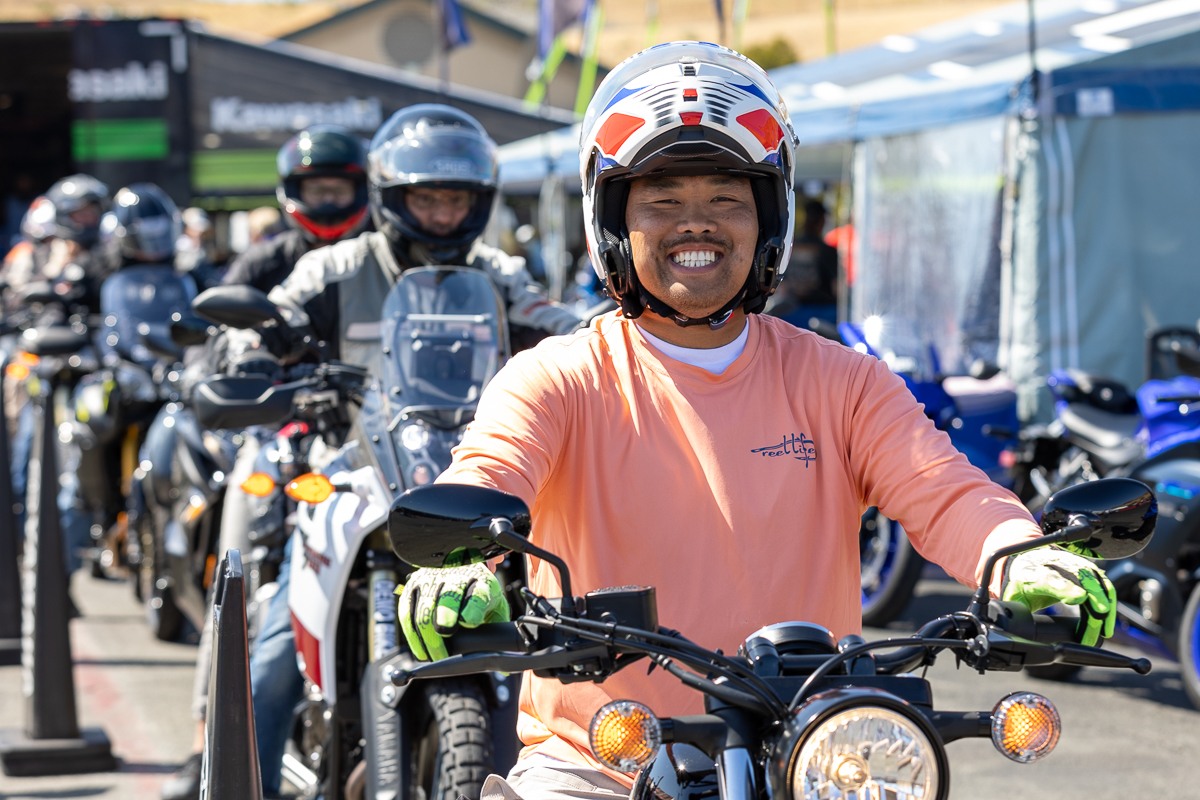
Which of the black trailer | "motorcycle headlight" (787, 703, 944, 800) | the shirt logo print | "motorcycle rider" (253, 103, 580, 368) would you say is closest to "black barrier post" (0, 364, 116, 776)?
"motorcycle rider" (253, 103, 580, 368)

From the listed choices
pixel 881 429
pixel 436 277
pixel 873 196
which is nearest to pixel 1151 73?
pixel 873 196

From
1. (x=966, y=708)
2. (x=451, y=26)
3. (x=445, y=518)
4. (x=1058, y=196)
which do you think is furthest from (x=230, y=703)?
(x=451, y=26)

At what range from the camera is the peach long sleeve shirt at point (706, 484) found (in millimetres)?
2736

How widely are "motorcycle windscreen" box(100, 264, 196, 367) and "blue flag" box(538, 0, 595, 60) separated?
12.8 metres

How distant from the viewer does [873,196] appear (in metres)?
13.9

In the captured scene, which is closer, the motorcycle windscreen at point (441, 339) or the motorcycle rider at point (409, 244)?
the motorcycle windscreen at point (441, 339)

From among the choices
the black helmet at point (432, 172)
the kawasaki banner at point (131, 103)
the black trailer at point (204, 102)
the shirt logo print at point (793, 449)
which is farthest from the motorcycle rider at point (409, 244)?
the kawasaki banner at point (131, 103)

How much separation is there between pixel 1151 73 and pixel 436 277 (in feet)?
25.8

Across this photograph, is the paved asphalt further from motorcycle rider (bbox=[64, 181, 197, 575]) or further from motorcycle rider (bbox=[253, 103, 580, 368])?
motorcycle rider (bbox=[253, 103, 580, 368])

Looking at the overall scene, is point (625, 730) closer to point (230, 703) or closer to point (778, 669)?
point (778, 669)

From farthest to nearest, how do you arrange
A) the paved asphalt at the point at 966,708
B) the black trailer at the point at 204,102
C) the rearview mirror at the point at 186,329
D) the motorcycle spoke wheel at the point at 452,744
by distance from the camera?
the black trailer at the point at 204,102 < the paved asphalt at the point at 966,708 < the rearview mirror at the point at 186,329 < the motorcycle spoke wheel at the point at 452,744

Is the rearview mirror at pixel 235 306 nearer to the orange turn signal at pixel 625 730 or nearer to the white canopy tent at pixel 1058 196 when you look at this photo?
the orange turn signal at pixel 625 730

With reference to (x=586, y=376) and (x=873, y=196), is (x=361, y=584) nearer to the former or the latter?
(x=586, y=376)

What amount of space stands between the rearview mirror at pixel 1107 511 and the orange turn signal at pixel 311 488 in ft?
8.30
